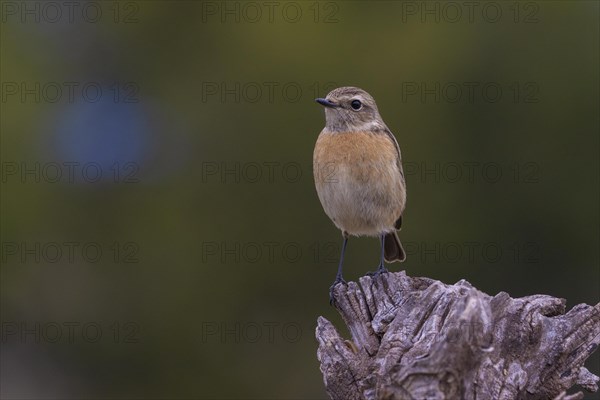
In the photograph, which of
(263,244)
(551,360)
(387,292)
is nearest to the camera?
(551,360)

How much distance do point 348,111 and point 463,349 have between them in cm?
437

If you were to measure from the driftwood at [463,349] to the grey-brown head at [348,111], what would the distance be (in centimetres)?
307

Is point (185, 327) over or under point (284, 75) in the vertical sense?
under

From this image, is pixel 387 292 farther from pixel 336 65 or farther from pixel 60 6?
pixel 60 6

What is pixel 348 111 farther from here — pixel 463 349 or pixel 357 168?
pixel 463 349

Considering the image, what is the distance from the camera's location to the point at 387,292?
7.05 meters

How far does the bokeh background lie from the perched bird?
14.1ft

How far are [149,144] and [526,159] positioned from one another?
608 centimetres

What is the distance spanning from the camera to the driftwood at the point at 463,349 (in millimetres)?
5551

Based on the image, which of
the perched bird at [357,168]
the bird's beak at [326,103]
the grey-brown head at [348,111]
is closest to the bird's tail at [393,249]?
the perched bird at [357,168]

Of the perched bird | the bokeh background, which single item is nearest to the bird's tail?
the perched bird

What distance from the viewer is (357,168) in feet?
30.1

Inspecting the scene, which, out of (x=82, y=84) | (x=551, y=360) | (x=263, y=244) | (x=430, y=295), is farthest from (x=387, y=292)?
(x=82, y=84)

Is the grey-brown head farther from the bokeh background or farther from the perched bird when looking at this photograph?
the bokeh background
